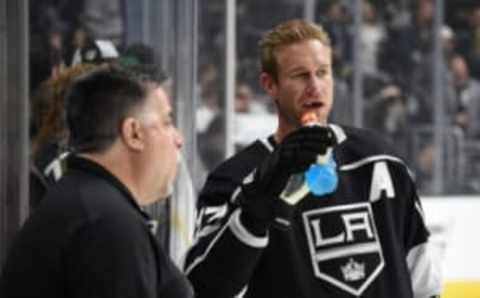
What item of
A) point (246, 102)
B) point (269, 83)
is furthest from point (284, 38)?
point (246, 102)

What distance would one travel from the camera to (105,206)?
221cm

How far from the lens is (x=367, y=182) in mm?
3025

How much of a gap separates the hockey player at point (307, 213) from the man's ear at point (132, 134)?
0.46 metres

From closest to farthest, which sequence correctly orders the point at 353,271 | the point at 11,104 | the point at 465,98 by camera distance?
the point at 353,271 < the point at 11,104 < the point at 465,98

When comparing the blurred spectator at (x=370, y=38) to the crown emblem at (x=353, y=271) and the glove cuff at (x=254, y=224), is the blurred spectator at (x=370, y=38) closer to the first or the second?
the crown emblem at (x=353, y=271)

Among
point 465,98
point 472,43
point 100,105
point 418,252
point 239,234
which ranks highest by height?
point 100,105

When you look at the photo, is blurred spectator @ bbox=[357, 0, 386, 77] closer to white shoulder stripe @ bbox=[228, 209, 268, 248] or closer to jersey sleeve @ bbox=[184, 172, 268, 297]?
jersey sleeve @ bbox=[184, 172, 268, 297]

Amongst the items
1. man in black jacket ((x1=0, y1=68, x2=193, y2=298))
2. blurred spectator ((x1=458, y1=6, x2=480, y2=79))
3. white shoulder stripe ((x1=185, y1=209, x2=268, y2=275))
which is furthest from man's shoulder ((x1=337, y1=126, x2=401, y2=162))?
blurred spectator ((x1=458, y1=6, x2=480, y2=79))

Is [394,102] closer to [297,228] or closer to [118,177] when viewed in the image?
[297,228]

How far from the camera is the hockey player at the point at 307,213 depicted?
2.78 metres

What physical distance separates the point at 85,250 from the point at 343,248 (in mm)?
935

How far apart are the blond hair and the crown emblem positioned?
47cm

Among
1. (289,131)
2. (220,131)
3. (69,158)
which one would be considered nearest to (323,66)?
(289,131)

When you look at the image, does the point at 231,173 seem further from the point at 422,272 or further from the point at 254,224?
the point at 422,272
